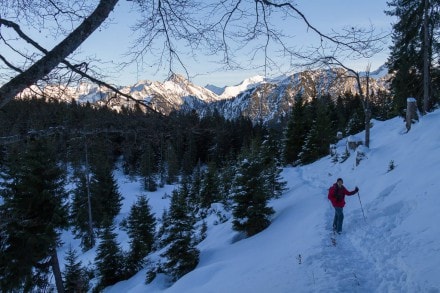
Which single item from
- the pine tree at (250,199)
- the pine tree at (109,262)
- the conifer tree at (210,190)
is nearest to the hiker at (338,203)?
the pine tree at (250,199)

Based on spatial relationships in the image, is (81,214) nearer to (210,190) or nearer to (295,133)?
(210,190)

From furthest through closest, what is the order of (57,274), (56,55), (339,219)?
(57,274) → (339,219) → (56,55)

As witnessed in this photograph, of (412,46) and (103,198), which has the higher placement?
(412,46)

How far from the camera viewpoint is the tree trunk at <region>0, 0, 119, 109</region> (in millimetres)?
3166

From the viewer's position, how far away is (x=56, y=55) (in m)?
3.25

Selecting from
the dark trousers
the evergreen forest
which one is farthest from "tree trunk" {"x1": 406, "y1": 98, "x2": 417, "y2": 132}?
the dark trousers

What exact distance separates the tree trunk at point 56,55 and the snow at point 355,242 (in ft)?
20.1

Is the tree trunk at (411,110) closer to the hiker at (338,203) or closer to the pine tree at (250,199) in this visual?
the pine tree at (250,199)

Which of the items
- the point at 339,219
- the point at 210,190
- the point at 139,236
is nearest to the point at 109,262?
the point at 139,236

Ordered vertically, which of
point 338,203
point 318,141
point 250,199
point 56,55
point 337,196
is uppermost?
point 56,55

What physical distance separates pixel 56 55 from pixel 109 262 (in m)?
15.7

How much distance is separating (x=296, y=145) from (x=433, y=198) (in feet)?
92.7

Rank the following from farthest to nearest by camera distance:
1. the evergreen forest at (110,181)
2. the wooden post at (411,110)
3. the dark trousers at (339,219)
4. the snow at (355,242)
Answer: the wooden post at (411,110), the dark trousers at (339,219), the snow at (355,242), the evergreen forest at (110,181)

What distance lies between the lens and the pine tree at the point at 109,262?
16859 millimetres
